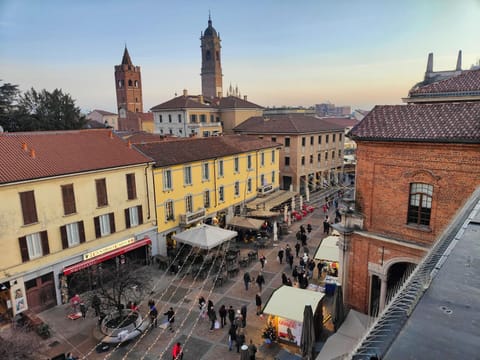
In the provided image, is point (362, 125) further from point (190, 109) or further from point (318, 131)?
point (190, 109)

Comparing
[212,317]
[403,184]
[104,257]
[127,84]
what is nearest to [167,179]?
[104,257]

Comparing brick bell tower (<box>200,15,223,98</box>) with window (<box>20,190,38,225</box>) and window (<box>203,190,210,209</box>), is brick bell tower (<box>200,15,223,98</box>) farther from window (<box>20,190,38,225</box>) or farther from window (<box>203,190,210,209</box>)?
window (<box>20,190,38,225</box>)

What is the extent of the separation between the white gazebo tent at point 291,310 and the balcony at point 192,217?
42.6 ft

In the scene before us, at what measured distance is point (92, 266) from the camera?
64.9 ft

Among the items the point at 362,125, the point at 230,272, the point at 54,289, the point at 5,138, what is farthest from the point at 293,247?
the point at 5,138

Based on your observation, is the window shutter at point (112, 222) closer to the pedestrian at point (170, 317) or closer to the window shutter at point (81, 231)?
the window shutter at point (81, 231)

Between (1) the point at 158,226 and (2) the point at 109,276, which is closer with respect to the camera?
(2) the point at 109,276

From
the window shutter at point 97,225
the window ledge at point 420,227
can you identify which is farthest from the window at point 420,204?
the window shutter at point 97,225

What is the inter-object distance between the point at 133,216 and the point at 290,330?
1362 cm

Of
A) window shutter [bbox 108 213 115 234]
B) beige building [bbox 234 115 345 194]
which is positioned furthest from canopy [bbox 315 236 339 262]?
beige building [bbox 234 115 345 194]

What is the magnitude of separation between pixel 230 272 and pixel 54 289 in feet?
34.6

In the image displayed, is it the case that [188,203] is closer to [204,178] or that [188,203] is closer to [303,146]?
[204,178]

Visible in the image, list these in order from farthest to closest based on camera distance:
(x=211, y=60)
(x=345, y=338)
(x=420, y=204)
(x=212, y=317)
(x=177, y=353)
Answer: (x=211, y=60) → (x=212, y=317) → (x=420, y=204) → (x=177, y=353) → (x=345, y=338)

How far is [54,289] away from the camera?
19125 mm
